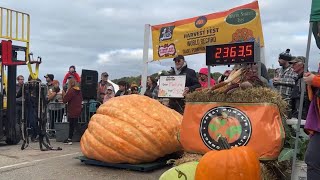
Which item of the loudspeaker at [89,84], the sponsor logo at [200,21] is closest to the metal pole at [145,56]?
the sponsor logo at [200,21]

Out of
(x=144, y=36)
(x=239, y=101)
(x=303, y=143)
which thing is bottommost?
(x=303, y=143)

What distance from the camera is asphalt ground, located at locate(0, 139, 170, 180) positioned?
643 centimetres

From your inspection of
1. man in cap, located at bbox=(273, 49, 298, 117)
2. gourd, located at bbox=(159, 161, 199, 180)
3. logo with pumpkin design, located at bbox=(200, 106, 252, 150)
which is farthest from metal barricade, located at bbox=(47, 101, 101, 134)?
gourd, located at bbox=(159, 161, 199, 180)

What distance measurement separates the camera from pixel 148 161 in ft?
22.7

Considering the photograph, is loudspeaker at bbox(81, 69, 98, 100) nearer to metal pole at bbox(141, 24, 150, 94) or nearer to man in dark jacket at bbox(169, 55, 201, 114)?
metal pole at bbox(141, 24, 150, 94)

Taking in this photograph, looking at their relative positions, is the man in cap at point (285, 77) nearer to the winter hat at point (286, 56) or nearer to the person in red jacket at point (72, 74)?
the winter hat at point (286, 56)

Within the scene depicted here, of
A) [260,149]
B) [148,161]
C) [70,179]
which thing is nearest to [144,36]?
[148,161]

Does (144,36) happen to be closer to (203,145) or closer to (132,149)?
(132,149)

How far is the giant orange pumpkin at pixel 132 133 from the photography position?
666 cm

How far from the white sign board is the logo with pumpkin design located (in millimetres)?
2320

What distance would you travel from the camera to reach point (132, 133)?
667 cm

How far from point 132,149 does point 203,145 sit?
1504 mm

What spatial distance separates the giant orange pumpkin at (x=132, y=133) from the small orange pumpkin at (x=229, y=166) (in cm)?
241

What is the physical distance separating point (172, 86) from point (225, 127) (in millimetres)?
2689
